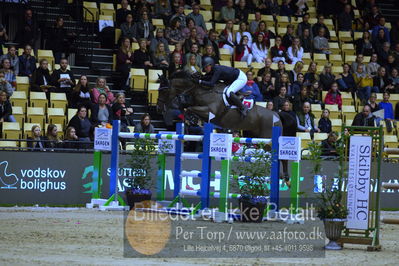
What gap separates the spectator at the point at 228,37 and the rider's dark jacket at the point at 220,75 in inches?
222

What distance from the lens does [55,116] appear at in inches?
701

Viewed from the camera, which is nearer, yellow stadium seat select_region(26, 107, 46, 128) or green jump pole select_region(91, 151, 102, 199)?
green jump pole select_region(91, 151, 102, 199)

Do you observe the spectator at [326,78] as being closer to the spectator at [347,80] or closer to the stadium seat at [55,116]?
the spectator at [347,80]

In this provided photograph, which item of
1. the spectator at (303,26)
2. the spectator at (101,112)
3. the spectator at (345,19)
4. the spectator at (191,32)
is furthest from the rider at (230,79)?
the spectator at (345,19)

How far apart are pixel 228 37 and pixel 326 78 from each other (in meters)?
2.85

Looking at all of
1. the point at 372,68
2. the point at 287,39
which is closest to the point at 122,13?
the point at 287,39

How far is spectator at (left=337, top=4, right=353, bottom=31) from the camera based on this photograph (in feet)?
83.1

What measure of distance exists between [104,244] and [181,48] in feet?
37.0

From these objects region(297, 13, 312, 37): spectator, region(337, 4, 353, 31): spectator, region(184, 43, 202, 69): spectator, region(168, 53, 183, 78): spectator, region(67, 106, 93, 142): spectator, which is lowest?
region(67, 106, 93, 142): spectator

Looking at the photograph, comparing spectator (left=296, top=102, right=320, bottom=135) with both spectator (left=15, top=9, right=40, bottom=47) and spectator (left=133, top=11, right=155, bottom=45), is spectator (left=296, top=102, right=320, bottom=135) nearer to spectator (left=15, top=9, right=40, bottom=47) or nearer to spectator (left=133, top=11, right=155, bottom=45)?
spectator (left=133, top=11, right=155, bottom=45)

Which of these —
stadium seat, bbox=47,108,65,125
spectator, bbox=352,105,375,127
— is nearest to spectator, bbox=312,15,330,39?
spectator, bbox=352,105,375,127

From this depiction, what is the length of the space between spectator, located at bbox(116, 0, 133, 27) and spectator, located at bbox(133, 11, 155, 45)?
1.69 ft

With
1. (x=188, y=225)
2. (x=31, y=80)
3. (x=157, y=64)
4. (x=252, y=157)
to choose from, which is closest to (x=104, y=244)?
(x=188, y=225)

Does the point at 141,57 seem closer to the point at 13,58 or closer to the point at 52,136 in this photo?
the point at 13,58
